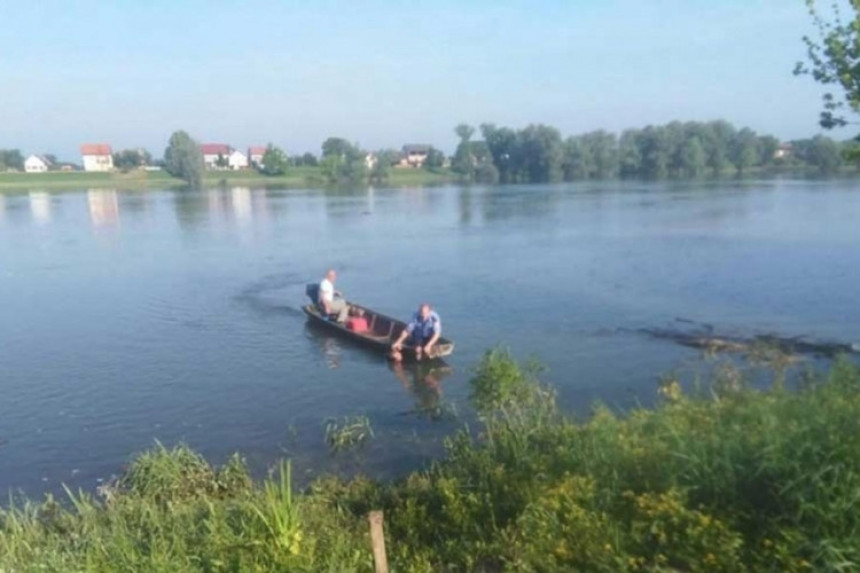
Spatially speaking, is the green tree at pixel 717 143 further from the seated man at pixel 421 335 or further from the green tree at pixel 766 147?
the seated man at pixel 421 335

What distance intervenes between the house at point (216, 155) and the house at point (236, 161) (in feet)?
2.94

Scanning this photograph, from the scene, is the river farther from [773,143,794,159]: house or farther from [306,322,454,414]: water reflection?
[773,143,794,159]: house

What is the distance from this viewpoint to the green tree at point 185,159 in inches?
4178

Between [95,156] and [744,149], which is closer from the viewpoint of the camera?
[744,149]

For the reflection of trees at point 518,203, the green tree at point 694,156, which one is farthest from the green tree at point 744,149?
the reflection of trees at point 518,203

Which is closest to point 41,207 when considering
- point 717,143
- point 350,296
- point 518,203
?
point 518,203

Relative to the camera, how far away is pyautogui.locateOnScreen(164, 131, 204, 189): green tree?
348ft

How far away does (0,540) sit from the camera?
752 cm

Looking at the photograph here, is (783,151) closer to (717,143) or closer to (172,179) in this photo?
(717,143)

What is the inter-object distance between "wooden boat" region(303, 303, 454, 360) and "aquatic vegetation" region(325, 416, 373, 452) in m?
3.90

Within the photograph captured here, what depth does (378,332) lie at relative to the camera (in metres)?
20.1

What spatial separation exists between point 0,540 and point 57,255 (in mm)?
34772

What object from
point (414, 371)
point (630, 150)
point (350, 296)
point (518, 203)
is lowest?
point (350, 296)

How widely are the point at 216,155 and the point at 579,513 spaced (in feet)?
529
